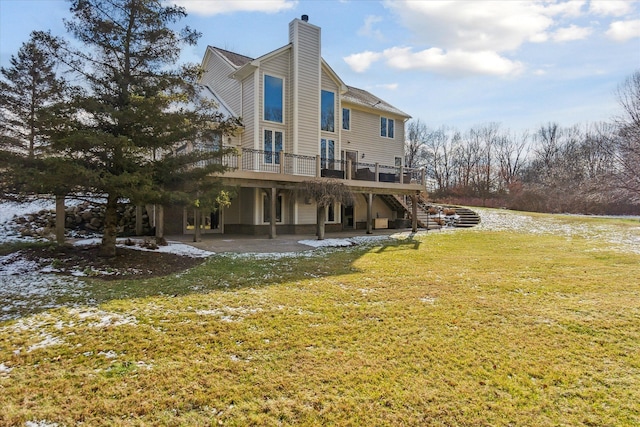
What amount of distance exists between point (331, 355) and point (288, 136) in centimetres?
1331

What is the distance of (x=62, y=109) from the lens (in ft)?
24.3

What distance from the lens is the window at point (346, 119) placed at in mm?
18906

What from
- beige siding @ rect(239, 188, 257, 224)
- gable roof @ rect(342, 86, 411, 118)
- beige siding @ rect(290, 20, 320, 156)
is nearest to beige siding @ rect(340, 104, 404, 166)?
gable roof @ rect(342, 86, 411, 118)

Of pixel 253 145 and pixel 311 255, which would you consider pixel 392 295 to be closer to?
pixel 311 255

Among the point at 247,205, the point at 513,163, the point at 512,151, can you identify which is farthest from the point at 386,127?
the point at 512,151

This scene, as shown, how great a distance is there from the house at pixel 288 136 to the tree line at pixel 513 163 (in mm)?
20532

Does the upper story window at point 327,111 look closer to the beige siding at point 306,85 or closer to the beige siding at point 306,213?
the beige siding at point 306,85

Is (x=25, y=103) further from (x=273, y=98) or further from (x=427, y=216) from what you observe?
(x=427, y=216)

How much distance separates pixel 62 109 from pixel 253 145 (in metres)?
8.10

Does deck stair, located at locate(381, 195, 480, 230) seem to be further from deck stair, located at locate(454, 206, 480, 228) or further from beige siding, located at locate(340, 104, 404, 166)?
beige siding, located at locate(340, 104, 404, 166)

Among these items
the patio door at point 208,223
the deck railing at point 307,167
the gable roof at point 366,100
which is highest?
the gable roof at point 366,100

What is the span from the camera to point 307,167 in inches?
621

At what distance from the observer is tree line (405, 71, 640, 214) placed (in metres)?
31.7

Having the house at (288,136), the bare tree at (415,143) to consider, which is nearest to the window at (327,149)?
the house at (288,136)
